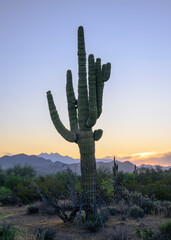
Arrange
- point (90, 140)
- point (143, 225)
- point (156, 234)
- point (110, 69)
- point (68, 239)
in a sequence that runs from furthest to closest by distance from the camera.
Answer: point (110, 69), point (90, 140), point (143, 225), point (68, 239), point (156, 234)

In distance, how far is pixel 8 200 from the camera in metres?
20.7

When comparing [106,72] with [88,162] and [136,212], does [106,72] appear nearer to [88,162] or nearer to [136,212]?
[88,162]

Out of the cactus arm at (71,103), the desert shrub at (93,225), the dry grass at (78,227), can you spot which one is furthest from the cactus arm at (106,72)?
the dry grass at (78,227)

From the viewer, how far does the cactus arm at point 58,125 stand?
486 inches

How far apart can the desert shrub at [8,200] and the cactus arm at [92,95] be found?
11.4 metres

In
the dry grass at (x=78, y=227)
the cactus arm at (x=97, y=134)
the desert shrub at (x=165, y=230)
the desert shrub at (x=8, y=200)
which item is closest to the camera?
the desert shrub at (x=165, y=230)

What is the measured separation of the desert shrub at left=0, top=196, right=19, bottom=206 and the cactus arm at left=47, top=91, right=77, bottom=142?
10.4m

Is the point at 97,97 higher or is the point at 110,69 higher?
the point at 110,69

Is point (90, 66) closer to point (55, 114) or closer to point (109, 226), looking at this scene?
point (55, 114)

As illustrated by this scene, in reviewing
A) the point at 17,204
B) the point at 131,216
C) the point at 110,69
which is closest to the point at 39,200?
the point at 17,204

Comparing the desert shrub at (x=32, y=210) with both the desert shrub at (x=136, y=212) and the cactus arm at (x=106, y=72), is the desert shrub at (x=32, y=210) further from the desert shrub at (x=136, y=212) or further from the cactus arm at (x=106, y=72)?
the cactus arm at (x=106, y=72)

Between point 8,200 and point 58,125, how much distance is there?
1068 centimetres

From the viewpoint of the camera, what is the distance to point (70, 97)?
43.8ft

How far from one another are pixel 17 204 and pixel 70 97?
1092cm
